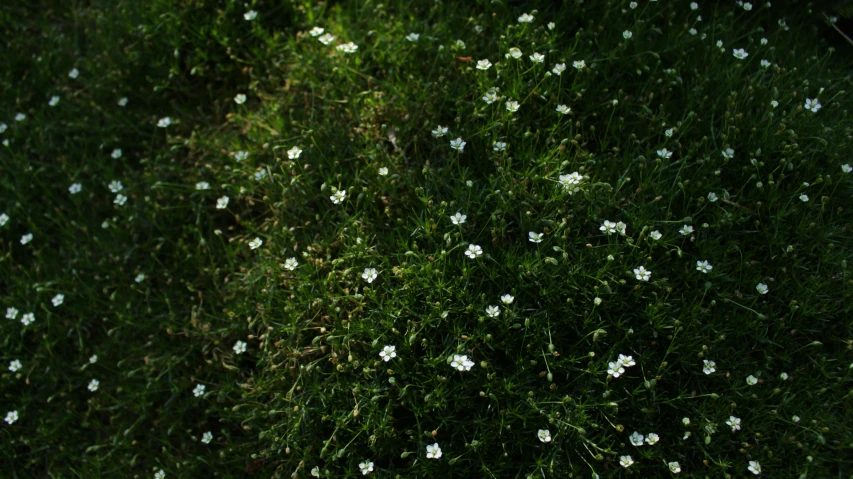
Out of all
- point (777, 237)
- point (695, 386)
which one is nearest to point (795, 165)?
point (777, 237)

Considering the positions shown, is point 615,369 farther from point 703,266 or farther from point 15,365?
point 15,365

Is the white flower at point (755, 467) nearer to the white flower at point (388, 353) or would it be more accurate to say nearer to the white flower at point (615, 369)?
the white flower at point (615, 369)

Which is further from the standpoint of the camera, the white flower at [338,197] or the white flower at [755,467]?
the white flower at [338,197]

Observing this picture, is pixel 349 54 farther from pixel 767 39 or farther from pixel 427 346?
pixel 767 39

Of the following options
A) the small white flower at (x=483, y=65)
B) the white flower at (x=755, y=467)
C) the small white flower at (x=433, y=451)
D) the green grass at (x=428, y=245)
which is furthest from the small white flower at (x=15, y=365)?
the white flower at (x=755, y=467)

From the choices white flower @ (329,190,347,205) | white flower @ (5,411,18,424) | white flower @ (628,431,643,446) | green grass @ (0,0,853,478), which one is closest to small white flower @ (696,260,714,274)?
green grass @ (0,0,853,478)
